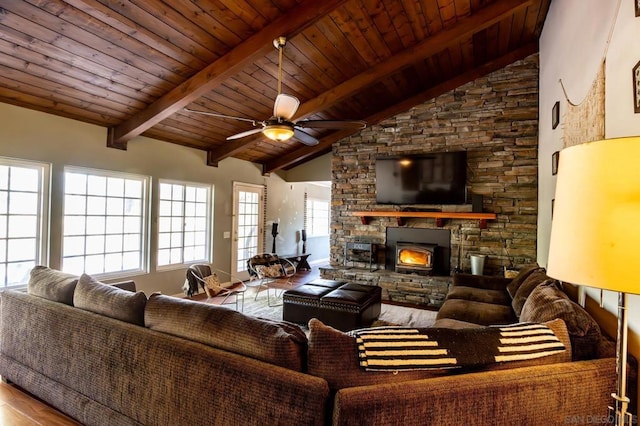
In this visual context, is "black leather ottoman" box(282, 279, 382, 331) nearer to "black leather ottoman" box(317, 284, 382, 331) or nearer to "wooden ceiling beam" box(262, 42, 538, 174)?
"black leather ottoman" box(317, 284, 382, 331)

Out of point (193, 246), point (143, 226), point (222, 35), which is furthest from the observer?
point (193, 246)

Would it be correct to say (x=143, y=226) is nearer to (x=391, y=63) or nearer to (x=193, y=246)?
(x=193, y=246)

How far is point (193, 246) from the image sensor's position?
578 centimetres

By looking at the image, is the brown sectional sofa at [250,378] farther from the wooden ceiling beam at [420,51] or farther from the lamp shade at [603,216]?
the wooden ceiling beam at [420,51]

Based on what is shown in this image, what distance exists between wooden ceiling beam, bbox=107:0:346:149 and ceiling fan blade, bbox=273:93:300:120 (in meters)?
0.74

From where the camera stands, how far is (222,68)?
11.5ft

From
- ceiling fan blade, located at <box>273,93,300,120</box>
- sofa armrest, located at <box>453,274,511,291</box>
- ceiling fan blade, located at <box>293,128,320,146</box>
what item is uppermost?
ceiling fan blade, located at <box>273,93,300,120</box>

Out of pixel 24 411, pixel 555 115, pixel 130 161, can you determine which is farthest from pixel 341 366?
pixel 130 161

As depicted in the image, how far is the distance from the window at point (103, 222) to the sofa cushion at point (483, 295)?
14.7 ft

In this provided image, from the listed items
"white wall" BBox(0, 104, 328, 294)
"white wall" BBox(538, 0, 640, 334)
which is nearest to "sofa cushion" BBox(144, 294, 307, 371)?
"white wall" BBox(538, 0, 640, 334)

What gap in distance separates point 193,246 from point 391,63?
14.5 feet

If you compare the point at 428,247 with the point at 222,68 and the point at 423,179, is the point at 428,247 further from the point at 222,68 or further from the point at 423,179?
the point at 222,68

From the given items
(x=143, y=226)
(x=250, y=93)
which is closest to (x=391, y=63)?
(x=250, y=93)

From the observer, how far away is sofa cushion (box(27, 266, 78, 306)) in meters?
2.27
